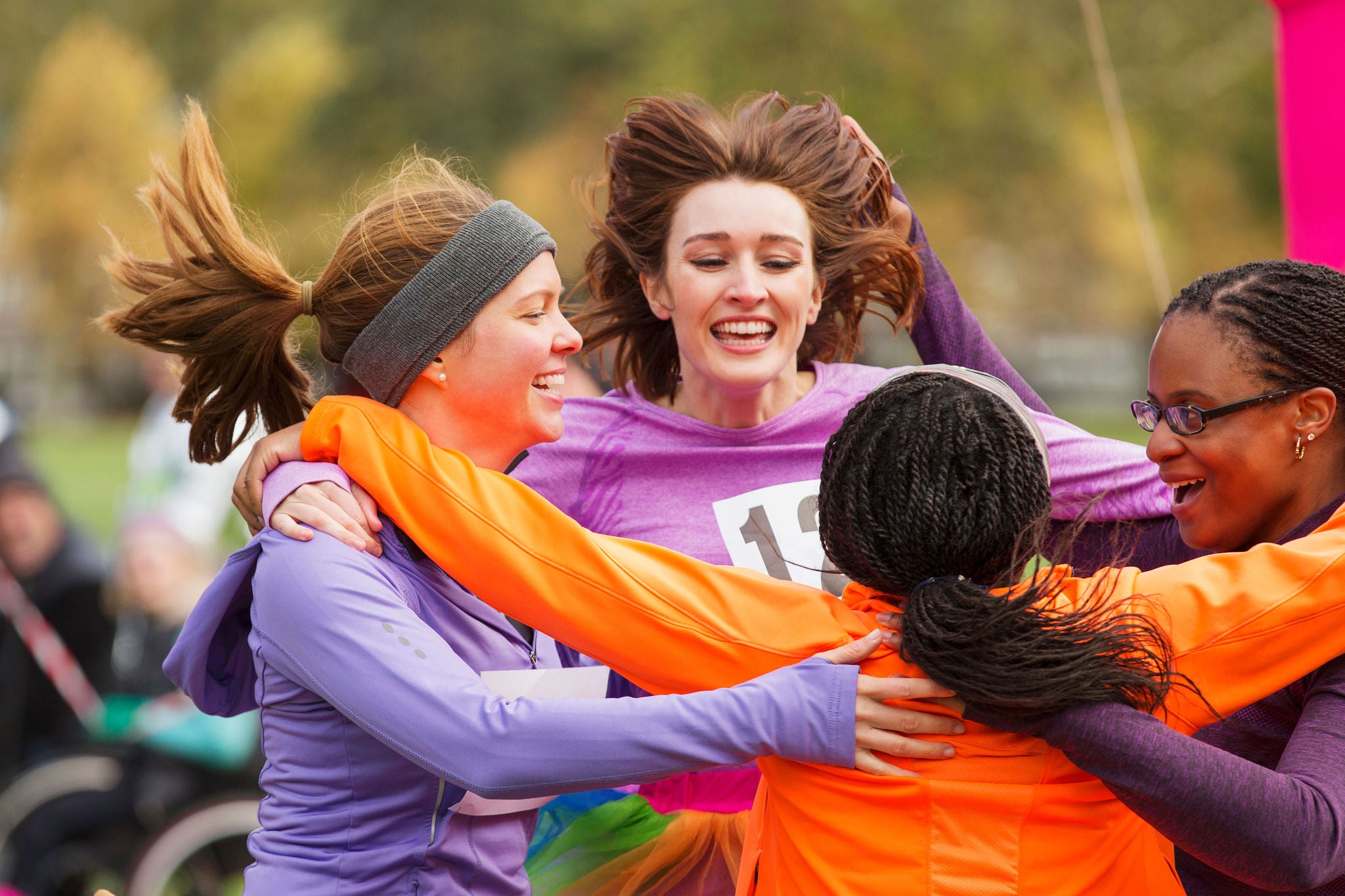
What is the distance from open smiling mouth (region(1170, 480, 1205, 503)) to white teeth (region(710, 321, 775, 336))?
0.94 meters

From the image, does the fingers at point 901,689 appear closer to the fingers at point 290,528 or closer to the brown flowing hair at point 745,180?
the fingers at point 290,528

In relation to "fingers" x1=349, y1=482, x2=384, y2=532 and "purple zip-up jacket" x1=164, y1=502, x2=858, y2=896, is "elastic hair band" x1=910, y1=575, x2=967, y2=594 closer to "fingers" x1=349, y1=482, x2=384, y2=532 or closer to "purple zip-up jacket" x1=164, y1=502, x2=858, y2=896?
"purple zip-up jacket" x1=164, y1=502, x2=858, y2=896

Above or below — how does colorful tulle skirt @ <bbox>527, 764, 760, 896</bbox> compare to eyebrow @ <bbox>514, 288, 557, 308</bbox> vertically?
below

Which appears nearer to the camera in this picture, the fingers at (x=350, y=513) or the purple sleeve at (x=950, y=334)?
the fingers at (x=350, y=513)

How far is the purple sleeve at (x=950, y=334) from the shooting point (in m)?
2.69

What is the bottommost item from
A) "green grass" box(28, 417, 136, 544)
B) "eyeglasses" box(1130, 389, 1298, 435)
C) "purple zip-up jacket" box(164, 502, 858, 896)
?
"green grass" box(28, 417, 136, 544)

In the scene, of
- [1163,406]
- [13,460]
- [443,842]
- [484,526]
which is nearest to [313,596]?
[484,526]

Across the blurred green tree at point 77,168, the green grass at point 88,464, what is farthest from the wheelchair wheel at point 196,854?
the blurred green tree at point 77,168

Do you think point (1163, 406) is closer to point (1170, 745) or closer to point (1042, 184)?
point (1170, 745)

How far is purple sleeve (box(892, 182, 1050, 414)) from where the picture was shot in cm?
269

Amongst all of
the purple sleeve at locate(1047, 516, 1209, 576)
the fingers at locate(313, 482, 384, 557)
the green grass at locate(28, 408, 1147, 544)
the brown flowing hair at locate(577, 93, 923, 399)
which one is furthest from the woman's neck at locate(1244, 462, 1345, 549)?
the green grass at locate(28, 408, 1147, 544)

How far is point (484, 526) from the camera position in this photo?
6.15 ft

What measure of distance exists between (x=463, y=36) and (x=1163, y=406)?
2710 centimetres

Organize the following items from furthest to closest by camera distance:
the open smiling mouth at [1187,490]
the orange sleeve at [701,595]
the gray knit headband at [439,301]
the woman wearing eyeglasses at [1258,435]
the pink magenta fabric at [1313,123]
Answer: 1. the pink magenta fabric at [1313,123]
2. the gray knit headband at [439,301]
3. the open smiling mouth at [1187,490]
4. the woman wearing eyeglasses at [1258,435]
5. the orange sleeve at [701,595]
